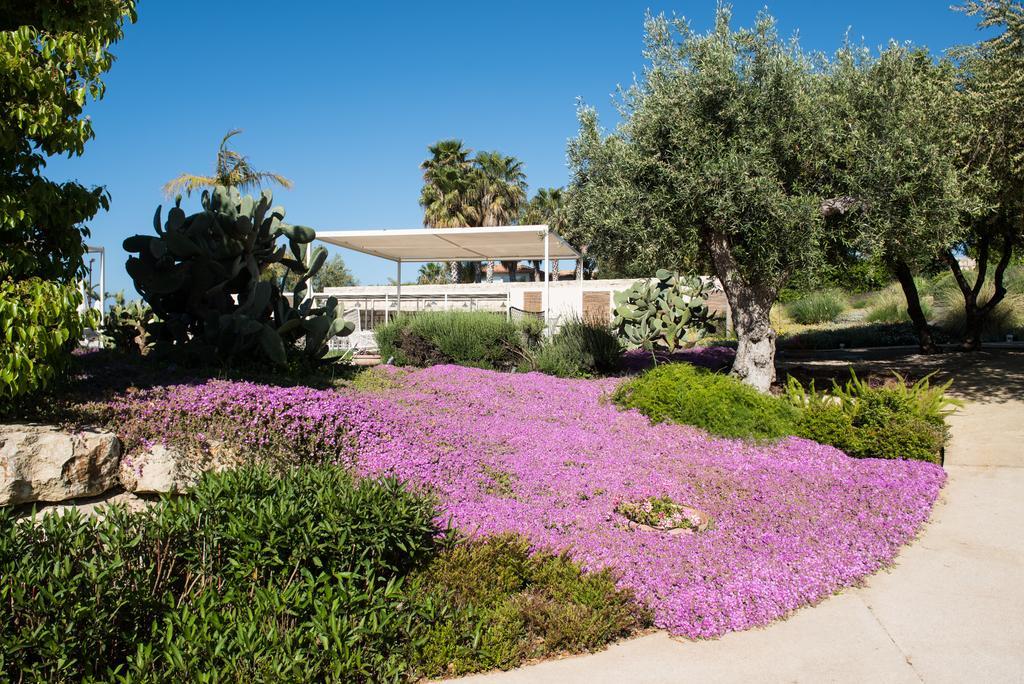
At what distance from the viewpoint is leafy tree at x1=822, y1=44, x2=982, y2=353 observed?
8.12m

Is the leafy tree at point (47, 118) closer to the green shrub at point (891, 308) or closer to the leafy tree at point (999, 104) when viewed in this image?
the leafy tree at point (999, 104)

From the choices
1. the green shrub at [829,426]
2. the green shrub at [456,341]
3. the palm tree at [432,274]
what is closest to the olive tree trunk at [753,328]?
the green shrub at [829,426]

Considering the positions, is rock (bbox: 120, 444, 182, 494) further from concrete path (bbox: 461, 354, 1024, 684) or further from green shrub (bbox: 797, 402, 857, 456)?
green shrub (bbox: 797, 402, 857, 456)

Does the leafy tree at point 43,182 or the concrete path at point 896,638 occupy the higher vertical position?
the leafy tree at point 43,182

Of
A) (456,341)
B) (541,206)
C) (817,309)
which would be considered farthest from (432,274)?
(456,341)

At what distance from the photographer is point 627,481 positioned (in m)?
5.80

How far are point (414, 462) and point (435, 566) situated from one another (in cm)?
169

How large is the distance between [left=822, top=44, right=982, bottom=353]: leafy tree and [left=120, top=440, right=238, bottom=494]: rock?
7407 mm

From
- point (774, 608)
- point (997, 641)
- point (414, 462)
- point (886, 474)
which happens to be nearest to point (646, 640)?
point (774, 608)

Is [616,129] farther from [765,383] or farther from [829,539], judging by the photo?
[829,539]

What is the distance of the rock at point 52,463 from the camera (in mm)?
4141

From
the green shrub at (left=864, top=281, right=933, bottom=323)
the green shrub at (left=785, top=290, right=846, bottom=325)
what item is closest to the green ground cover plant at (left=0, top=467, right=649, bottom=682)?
the green shrub at (left=864, top=281, right=933, bottom=323)

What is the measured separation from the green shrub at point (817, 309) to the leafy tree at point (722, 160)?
19.6 metres

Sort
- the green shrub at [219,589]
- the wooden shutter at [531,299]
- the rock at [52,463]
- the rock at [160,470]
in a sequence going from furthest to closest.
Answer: the wooden shutter at [531,299] → the rock at [160,470] → the rock at [52,463] → the green shrub at [219,589]
